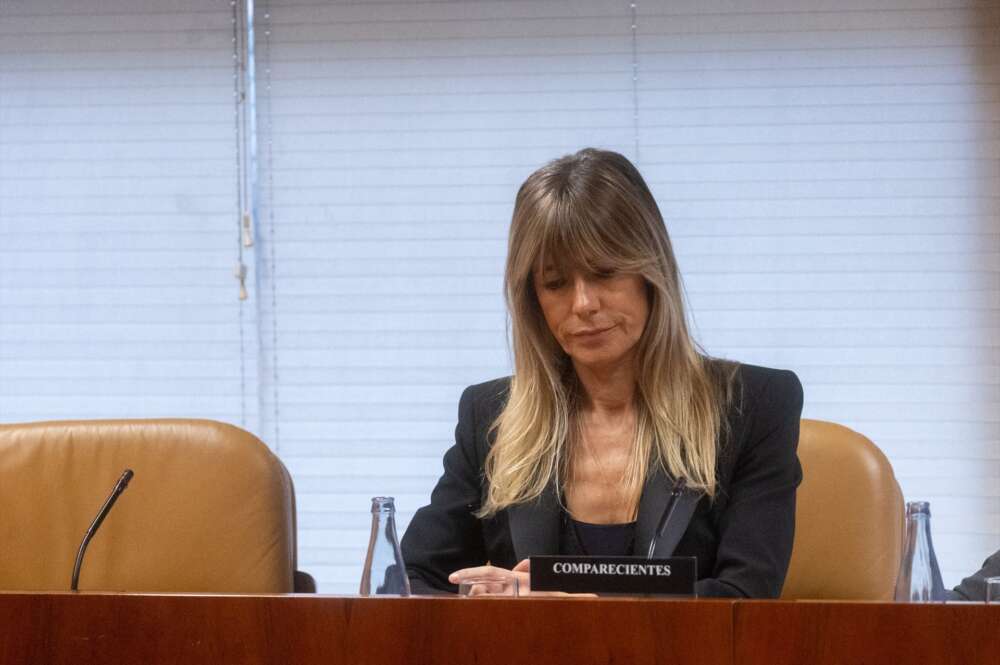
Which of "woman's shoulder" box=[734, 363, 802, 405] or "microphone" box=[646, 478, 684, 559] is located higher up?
"woman's shoulder" box=[734, 363, 802, 405]

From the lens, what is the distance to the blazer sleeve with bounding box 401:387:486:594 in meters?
1.95

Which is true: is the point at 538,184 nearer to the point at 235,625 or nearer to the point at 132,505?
the point at 132,505

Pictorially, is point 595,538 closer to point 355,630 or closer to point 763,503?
point 763,503

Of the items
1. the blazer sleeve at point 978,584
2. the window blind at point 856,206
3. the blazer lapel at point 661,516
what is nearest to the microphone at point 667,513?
the blazer lapel at point 661,516

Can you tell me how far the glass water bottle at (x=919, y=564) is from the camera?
1329 millimetres

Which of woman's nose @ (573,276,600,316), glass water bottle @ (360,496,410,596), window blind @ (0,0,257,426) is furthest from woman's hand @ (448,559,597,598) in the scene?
window blind @ (0,0,257,426)

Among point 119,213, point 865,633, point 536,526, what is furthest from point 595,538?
point 119,213

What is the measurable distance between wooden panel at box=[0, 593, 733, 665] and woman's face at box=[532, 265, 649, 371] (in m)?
0.82

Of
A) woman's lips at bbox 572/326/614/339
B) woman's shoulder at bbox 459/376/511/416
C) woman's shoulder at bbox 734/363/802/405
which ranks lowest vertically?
woman's shoulder at bbox 459/376/511/416

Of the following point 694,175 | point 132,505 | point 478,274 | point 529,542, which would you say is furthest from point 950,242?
point 132,505

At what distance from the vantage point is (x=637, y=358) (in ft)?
6.53

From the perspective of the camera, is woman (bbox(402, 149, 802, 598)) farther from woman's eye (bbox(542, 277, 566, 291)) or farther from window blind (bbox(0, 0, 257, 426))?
window blind (bbox(0, 0, 257, 426))

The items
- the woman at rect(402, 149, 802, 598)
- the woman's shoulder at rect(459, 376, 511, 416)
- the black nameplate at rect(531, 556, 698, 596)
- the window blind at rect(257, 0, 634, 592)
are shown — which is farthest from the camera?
the window blind at rect(257, 0, 634, 592)

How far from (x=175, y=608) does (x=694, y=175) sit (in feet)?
7.57
